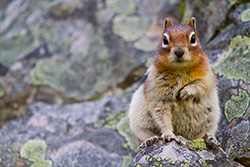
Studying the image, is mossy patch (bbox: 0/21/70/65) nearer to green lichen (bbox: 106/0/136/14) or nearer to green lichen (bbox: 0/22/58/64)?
green lichen (bbox: 0/22/58/64)

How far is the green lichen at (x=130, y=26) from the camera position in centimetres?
800

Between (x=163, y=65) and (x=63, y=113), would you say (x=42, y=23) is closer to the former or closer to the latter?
(x=63, y=113)

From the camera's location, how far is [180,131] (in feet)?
15.9

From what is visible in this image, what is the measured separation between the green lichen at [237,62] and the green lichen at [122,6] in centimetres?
327

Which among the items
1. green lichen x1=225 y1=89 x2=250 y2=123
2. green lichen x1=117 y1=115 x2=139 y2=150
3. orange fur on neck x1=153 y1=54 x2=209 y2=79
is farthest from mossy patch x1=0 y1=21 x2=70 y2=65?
green lichen x1=225 y1=89 x2=250 y2=123

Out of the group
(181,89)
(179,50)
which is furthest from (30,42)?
(179,50)

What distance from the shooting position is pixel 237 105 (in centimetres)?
523

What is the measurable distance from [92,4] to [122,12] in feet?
2.92

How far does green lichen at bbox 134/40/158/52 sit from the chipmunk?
270cm

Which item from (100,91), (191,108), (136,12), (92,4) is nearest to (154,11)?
(136,12)

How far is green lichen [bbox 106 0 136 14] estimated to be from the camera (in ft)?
27.6

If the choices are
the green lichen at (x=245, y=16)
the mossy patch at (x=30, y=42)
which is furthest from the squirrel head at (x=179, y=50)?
the mossy patch at (x=30, y=42)

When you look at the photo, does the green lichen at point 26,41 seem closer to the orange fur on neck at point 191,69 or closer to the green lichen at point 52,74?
the green lichen at point 52,74

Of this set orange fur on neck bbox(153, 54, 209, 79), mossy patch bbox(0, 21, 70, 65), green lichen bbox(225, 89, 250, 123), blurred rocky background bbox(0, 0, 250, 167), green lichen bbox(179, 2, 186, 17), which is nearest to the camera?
orange fur on neck bbox(153, 54, 209, 79)
